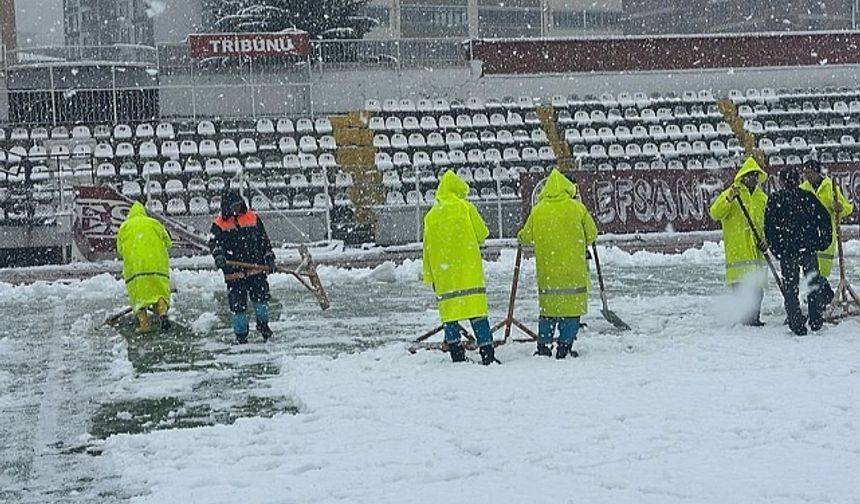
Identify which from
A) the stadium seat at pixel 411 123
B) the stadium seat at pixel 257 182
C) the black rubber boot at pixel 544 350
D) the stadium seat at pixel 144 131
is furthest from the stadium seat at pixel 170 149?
the black rubber boot at pixel 544 350

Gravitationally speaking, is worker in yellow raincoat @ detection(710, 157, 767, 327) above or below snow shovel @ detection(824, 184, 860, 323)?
above

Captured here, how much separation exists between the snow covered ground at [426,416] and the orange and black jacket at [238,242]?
89cm

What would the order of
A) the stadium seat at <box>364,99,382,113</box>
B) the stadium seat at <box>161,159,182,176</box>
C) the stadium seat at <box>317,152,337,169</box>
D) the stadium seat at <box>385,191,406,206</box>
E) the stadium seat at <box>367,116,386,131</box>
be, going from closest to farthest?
the stadium seat at <box>385,191,406,206</box> → the stadium seat at <box>161,159,182,176</box> → the stadium seat at <box>317,152,337,169</box> → the stadium seat at <box>367,116,386,131</box> → the stadium seat at <box>364,99,382,113</box>

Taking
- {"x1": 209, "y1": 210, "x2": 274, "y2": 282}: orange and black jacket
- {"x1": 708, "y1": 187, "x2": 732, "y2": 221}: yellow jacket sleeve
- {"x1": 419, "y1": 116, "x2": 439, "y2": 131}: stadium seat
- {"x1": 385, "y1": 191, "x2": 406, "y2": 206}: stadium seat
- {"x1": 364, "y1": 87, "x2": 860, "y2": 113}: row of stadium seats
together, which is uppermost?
{"x1": 364, "y1": 87, "x2": 860, "y2": 113}: row of stadium seats

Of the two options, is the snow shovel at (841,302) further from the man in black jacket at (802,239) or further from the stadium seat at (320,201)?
the stadium seat at (320,201)

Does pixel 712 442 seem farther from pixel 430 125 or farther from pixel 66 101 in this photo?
pixel 66 101

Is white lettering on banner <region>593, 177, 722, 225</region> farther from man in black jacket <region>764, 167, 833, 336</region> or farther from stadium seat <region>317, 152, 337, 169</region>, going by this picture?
man in black jacket <region>764, 167, 833, 336</region>

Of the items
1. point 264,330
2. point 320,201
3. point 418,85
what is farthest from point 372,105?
point 264,330

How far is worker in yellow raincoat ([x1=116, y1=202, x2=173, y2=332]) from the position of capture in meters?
14.4

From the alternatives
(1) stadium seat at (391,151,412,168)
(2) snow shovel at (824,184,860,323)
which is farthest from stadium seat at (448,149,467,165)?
(2) snow shovel at (824,184,860,323)

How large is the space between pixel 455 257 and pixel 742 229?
3.59 meters

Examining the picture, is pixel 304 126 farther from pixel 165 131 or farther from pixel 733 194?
pixel 733 194

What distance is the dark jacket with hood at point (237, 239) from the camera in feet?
42.9

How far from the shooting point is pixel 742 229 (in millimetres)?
13008
